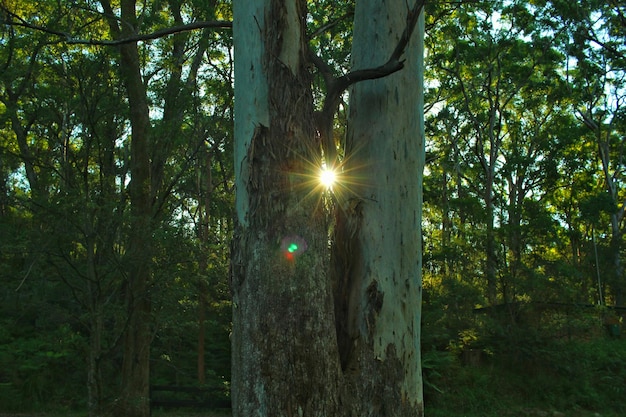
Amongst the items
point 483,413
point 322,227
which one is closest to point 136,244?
point 322,227

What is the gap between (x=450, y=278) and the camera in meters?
15.4

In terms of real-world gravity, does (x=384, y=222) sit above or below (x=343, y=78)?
below

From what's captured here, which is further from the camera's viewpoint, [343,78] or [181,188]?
[181,188]

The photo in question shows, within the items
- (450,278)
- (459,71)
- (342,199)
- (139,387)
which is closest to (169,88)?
(139,387)

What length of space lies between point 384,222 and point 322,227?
65 centimetres

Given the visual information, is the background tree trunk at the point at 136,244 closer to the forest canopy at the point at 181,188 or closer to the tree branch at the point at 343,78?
→ the forest canopy at the point at 181,188

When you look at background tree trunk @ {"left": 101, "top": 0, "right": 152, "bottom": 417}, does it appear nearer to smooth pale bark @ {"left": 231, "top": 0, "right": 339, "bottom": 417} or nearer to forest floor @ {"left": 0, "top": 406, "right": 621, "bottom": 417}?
forest floor @ {"left": 0, "top": 406, "right": 621, "bottom": 417}

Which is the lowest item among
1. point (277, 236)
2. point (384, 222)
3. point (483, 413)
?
point (483, 413)

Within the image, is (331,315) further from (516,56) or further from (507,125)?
(507,125)

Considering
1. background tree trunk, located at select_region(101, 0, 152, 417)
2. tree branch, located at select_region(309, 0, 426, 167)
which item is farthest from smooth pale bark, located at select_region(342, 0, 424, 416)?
background tree trunk, located at select_region(101, 0, 152, 417)

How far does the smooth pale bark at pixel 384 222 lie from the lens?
3252 mm

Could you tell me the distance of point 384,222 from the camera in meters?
3.53

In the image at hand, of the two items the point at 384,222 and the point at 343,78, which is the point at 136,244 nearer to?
the point at 384,222

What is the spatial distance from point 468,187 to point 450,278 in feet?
51.1
